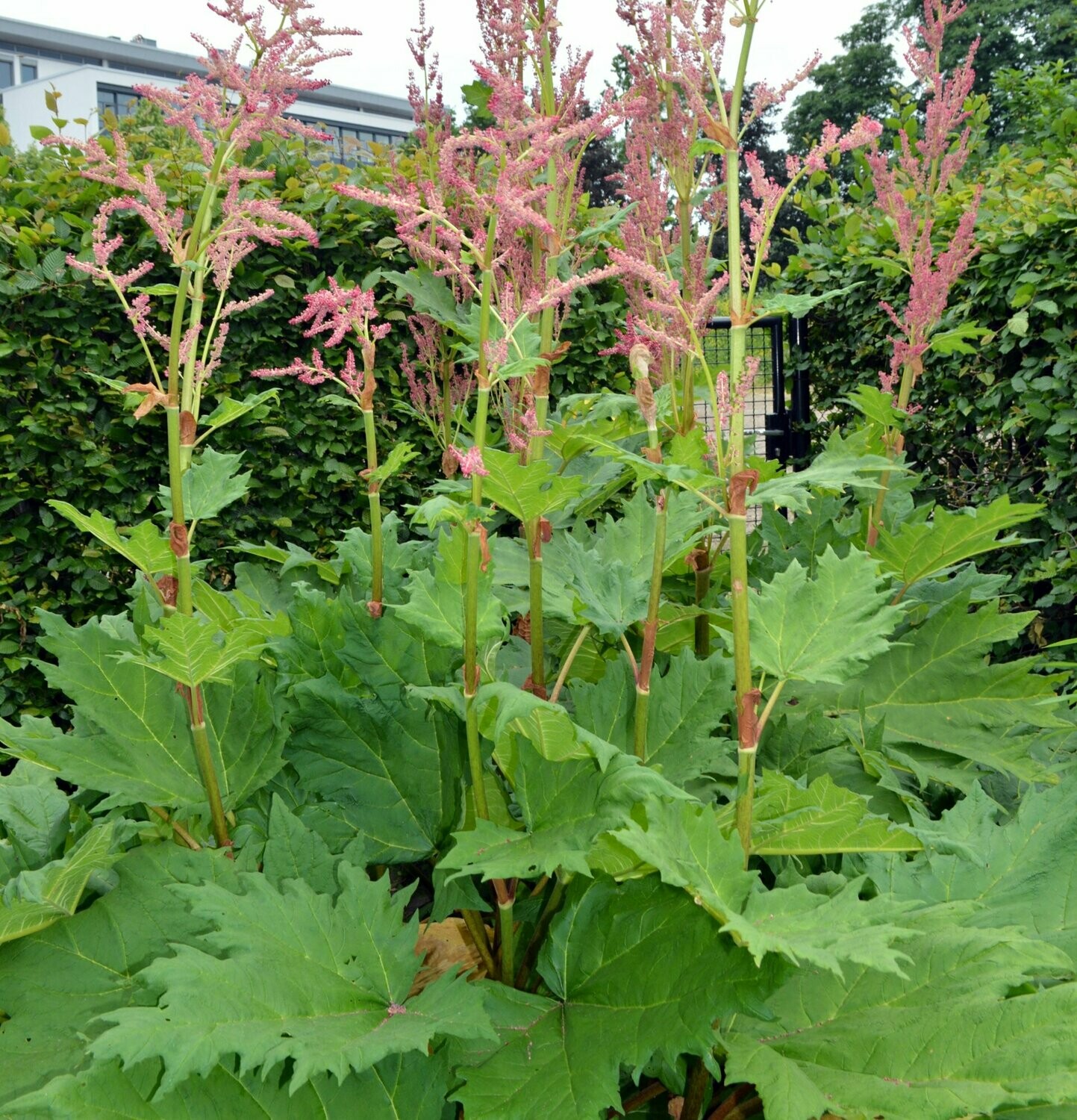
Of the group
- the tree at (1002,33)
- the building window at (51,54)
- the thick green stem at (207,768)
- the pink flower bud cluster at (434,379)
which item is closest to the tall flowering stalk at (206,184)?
the thick green stem at (207,768)

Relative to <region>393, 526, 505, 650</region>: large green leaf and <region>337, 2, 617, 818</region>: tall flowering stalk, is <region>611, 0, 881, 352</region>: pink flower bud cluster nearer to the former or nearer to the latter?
<region>337, 2, 617, 818</region>: tall flowering stalk

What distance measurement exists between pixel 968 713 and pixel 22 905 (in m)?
1.33

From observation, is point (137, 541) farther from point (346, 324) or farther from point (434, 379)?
point (434, 379)

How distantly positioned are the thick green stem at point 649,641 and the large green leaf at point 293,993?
36cm

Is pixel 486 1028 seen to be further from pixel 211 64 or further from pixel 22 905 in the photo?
pixel 211 64

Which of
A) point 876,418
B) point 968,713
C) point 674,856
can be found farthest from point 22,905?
point 876,418

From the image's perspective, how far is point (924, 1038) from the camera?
3.00 feet

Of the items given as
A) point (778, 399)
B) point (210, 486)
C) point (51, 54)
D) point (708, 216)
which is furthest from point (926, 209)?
point (51, 54)

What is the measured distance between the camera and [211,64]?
1.21 meters

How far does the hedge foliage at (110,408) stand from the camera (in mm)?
4070

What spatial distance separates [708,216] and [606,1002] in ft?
5.43

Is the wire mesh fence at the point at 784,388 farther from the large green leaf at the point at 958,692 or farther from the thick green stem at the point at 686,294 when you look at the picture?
the large green leaf at the point at 958,692

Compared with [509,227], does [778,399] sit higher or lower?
lower

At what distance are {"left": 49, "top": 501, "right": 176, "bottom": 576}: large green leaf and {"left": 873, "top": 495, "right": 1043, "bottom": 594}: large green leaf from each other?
111cm
